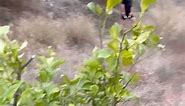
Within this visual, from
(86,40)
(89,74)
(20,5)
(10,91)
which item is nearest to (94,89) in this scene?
(89,74)

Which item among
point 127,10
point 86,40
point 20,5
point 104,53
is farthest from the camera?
point 127,10

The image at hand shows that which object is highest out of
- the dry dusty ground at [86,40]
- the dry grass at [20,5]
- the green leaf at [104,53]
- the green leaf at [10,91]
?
the green leaf at [104,53]

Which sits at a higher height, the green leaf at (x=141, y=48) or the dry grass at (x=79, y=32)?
the green leaf at (x=141, y=48)

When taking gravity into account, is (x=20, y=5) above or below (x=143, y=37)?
below

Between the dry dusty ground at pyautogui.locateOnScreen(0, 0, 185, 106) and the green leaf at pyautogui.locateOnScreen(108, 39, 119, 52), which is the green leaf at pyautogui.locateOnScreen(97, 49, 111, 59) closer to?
the green leaf at pyautogui.locateOnScreen(108, 39, 119, 52)

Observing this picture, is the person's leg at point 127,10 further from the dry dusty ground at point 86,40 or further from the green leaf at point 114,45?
the green leaf at point 114,45

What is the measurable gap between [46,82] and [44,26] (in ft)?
25.1

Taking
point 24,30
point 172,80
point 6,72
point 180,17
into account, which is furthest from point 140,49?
point 180,17

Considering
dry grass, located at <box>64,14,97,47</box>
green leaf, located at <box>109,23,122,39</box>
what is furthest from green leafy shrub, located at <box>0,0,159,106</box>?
dry grass, located at <box>64,14,97,47</box>

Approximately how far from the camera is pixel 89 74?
1398 millimetres

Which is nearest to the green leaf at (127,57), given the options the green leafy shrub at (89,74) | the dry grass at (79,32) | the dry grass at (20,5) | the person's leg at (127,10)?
the green leafy shrub at (89,74)

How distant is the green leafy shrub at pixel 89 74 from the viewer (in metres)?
1.32

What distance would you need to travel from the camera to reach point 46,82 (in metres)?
1.38

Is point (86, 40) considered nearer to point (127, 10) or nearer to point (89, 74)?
point (127, 10)
